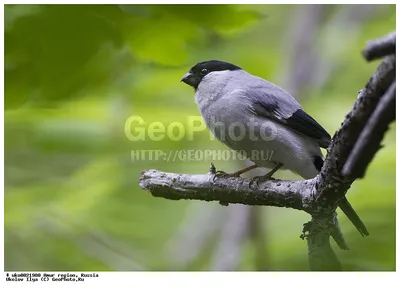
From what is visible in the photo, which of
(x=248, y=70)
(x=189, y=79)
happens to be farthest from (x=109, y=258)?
(x=248, y=70)

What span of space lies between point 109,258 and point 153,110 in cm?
47

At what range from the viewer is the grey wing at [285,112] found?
139 cm

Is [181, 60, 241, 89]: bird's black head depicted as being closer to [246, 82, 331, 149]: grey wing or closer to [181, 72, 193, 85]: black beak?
[181, 72, 193, 85]: black beak

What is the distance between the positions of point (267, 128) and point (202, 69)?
0.29 m

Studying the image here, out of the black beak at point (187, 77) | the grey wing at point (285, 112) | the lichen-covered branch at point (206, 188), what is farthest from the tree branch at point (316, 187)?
the black beak at point (187, 77)

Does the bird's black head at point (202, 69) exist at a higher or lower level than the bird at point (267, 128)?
higher

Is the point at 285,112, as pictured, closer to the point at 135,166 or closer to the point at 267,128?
the point at 267,128

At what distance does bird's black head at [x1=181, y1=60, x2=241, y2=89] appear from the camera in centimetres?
152

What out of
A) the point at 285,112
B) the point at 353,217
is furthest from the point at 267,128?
the point at 353,217

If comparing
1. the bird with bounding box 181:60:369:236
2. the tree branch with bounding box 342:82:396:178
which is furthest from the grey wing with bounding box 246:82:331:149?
the tree branch with bounding box 342:82:396:178

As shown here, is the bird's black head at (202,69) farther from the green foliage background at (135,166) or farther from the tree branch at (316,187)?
the tree branch at (316,187)

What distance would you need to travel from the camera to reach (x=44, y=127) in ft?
5.25

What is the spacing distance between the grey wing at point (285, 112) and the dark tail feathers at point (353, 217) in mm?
179

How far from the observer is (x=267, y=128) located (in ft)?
4.58
